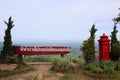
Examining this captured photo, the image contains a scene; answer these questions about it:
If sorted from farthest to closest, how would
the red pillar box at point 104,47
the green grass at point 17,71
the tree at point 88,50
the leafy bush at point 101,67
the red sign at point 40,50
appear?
the red sign at point 40,50 → the red pillar box at point 104,47 → the tree at point 88,50 → the leafy bush at point 101,67 → the green grass at point 17,71

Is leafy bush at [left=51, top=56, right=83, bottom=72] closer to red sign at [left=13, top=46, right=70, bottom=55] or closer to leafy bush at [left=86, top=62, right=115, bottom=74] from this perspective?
leafy bush at [left=86, top=62, right=115, bottom=74]

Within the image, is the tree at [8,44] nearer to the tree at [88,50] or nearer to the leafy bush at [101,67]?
the tree at [88,50]

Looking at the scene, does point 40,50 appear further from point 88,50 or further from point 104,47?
point 104,47

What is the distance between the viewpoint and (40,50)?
25.8m

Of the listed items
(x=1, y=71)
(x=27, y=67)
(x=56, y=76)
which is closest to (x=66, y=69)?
(x=56, y=76)

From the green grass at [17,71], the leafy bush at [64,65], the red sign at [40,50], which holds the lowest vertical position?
Answer: the green grass at [17,71]

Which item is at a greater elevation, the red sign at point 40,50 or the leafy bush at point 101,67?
the red sign at point 40,50

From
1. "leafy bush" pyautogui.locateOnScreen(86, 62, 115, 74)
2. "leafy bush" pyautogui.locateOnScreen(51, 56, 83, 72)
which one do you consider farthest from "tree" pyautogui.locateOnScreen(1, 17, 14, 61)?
"leafy bush" pyautogui.locateOnScreen(86, 62, 115, 74)

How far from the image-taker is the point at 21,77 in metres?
18.5

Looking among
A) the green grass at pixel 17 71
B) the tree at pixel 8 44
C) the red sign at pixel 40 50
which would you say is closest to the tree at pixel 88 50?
the red sign at pixel 40 50

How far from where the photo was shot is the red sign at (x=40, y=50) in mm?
24938

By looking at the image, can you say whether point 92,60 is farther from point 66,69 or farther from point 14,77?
point 14,77

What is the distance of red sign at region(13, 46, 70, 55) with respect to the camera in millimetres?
24938

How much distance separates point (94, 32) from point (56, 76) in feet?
25.1
